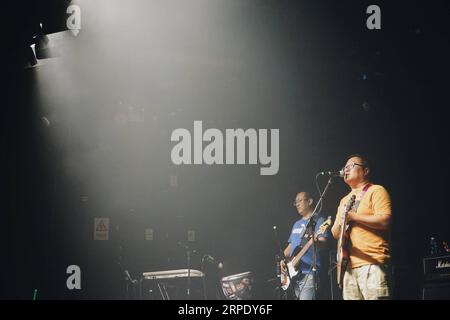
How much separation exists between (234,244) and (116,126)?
1361 mm

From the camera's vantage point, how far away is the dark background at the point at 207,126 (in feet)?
16.2

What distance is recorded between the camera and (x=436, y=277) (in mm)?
4730

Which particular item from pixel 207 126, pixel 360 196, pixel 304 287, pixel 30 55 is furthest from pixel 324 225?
pixel 30 55

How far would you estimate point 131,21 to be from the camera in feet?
16.9

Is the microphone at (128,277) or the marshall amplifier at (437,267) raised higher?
the marshall amplifier at (437,267)

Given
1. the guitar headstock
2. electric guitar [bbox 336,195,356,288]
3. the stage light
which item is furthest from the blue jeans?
the stage light

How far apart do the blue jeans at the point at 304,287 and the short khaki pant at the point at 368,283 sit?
26cm

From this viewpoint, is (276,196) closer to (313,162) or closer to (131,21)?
(313,162)

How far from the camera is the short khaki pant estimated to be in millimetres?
4629

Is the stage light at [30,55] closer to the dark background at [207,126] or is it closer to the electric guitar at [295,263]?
the dark background at [207,126]

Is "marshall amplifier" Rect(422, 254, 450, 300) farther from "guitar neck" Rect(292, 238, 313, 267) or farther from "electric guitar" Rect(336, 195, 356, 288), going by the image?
"guitar neck" Rect(292, 238, 313, 267)

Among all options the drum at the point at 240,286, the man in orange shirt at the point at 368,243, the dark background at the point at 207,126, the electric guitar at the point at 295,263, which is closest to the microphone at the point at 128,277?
the dark background at the point at 207,126

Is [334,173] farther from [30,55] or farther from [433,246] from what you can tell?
[30,55]

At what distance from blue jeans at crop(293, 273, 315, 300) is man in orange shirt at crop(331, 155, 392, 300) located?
0.25 metres
